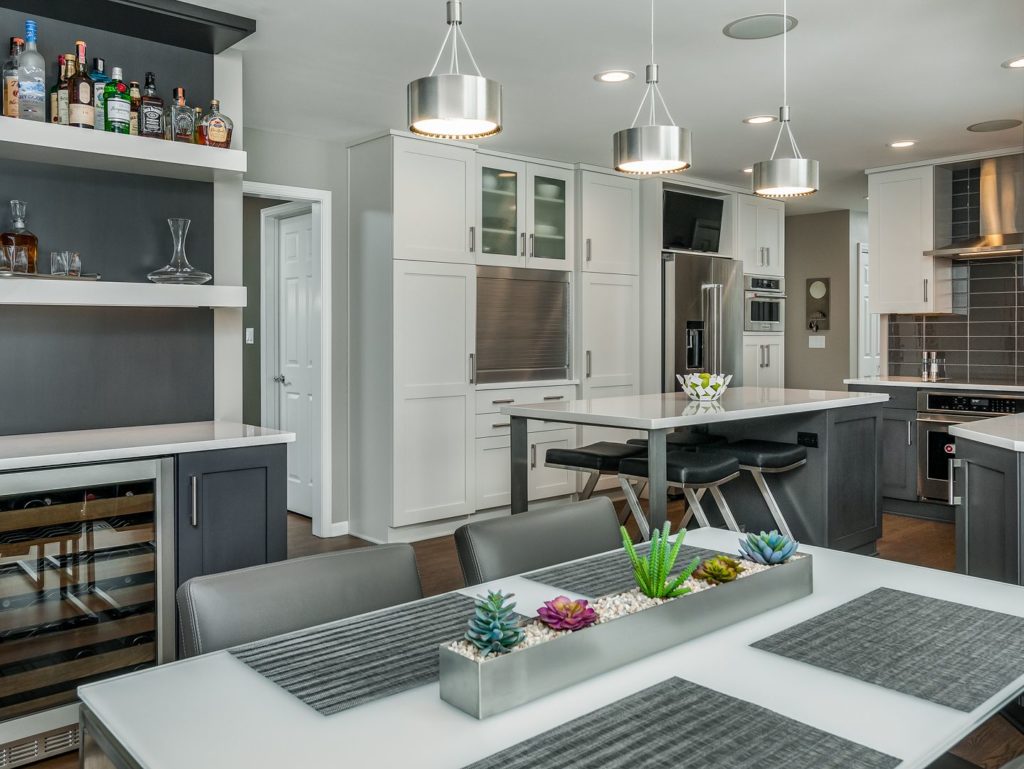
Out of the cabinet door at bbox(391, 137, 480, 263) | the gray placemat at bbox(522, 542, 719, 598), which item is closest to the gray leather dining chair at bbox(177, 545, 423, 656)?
the gray placemat at bbox(522, 542, 719, 598)

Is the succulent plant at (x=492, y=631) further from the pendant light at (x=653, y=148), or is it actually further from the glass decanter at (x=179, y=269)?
the glass decanter at (x=179, y=269)

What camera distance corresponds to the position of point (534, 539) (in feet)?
5.98

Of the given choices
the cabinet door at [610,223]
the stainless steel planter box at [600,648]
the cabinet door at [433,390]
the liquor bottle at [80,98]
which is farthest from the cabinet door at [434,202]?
the stainless steel planter box at [600,648]

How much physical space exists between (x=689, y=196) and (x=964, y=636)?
5.47m

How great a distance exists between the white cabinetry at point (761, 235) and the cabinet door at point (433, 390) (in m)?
2.75

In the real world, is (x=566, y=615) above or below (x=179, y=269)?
below

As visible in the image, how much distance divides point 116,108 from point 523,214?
2981mm

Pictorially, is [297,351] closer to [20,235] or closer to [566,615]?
[20,235]

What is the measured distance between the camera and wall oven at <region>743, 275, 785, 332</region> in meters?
6.79

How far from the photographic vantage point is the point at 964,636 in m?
1.27

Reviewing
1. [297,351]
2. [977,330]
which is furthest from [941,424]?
[297,351]

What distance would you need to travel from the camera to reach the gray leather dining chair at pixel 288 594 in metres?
1.32

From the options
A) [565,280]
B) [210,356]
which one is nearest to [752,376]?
[565,280]

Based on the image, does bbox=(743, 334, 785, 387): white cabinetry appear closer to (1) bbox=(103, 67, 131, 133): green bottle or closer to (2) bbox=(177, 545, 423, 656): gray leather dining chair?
(1) bbox=(103, 67, 131, 133): green bottle
